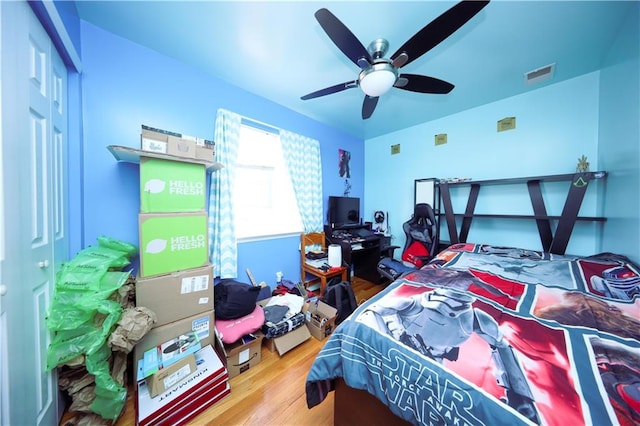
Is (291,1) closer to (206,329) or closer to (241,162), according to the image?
(241,162)

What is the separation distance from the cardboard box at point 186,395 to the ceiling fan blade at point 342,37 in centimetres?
214

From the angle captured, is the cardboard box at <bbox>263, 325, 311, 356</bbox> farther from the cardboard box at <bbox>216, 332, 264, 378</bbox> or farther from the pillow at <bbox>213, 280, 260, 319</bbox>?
the pillow at <bbox>213, 280, 260, 319</bbox>

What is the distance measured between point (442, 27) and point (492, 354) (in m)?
1.55

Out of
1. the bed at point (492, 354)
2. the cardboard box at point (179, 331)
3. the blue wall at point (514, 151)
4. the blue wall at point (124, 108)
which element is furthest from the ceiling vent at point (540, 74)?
the cardboard box at point (179, 331)

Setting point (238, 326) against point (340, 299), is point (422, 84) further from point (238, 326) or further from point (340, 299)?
point (238, 326)

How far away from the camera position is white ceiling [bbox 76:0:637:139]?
126 centimetres

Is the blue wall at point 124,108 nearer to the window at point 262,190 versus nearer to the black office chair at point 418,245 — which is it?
the window at point 262,190

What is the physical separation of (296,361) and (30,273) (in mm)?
1581

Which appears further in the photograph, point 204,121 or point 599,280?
point 204,121

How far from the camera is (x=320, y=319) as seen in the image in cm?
180

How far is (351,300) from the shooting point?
2084 millimetres

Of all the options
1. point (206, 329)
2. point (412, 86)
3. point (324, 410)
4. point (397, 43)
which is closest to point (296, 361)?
point (324, 410)

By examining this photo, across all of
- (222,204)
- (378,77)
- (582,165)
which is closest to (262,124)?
(222,204)

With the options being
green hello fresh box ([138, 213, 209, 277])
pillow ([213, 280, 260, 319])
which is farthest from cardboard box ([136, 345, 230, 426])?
green hello fresh box ([138, 213, 209, 277])
